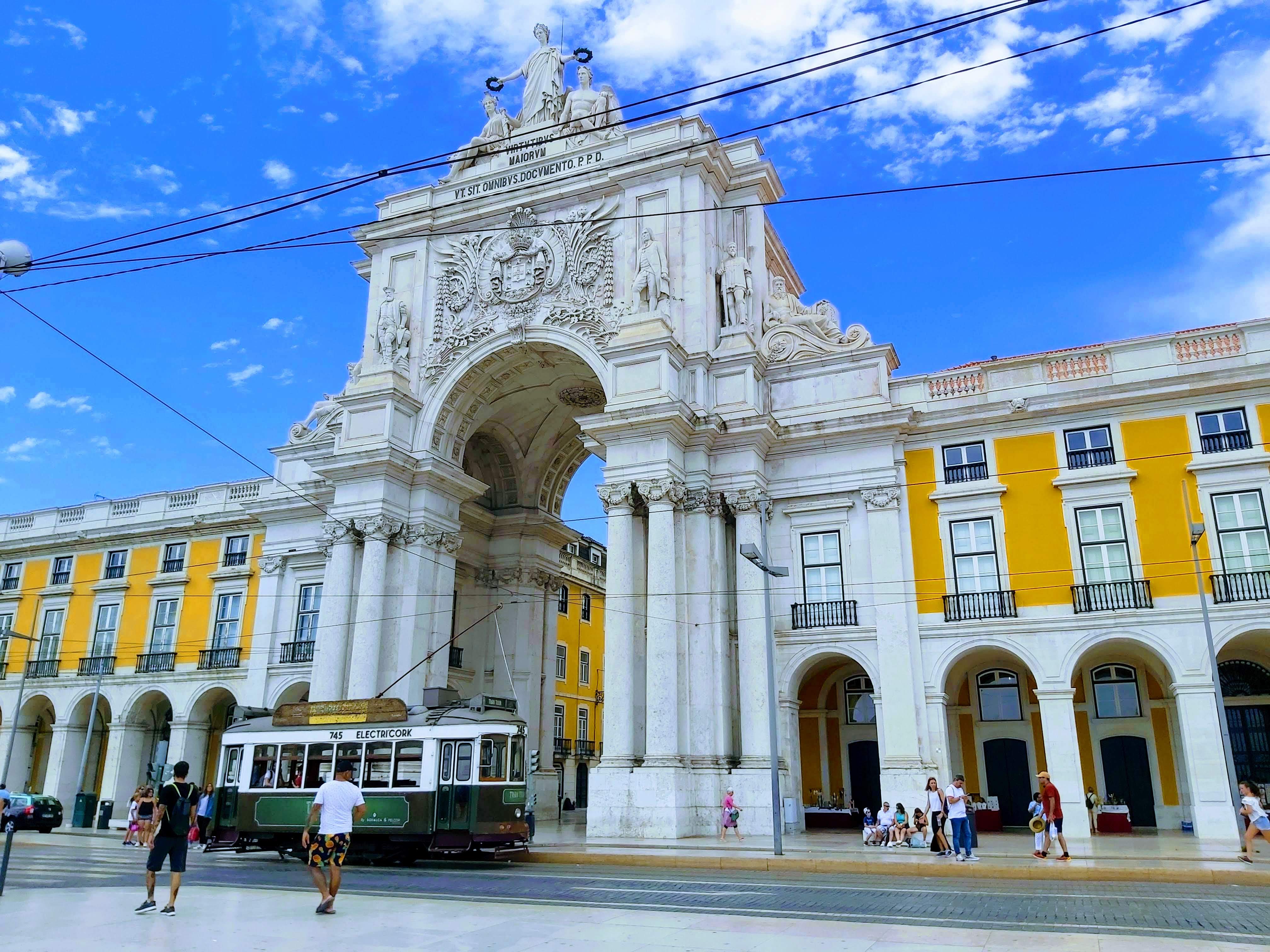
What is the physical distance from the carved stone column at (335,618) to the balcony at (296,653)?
3153mm

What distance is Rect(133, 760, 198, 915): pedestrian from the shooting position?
37.3 ft

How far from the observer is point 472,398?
34.2 meters

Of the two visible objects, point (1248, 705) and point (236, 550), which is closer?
point (1248, 705)

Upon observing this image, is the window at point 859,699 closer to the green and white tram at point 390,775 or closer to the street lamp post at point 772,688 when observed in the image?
the street lamp post at point 772,688

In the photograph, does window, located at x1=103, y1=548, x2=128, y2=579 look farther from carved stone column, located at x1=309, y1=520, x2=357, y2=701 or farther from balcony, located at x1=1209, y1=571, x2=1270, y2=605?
balcony, located at x1=1209, y1=571, x2=1270, y2=605

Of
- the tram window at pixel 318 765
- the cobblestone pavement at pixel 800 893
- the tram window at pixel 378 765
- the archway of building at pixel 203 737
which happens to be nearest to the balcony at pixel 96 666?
the archway of building at pixel 203 737

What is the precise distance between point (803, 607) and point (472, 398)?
44.2 ft

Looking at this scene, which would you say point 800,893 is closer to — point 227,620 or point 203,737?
point 227,620

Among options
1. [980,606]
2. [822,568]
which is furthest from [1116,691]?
[822,568]

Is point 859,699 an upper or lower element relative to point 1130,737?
upper

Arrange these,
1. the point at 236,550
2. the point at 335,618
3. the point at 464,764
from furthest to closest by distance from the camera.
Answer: the point at 236,550 < the point at 335,618 < the point at 464,764

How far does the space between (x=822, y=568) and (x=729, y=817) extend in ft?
25.8

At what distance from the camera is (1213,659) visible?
22.4m

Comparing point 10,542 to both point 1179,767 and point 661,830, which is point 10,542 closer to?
point 661,830
